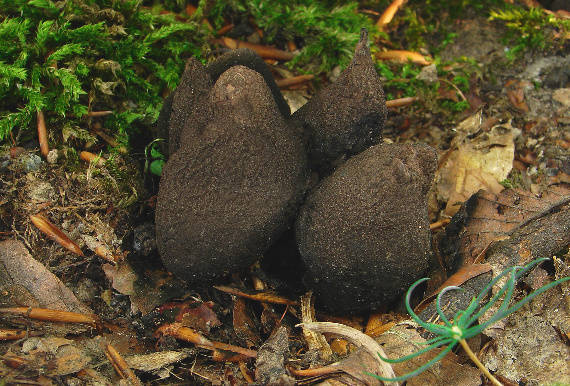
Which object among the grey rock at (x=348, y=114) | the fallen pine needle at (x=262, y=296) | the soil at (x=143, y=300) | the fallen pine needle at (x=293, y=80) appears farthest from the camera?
the fallen pine needle at (x=293, y=80)

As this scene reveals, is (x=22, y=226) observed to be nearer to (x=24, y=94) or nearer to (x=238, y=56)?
(x=24, y=94)

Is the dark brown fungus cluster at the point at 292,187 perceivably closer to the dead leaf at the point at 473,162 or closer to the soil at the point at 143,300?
the soil at the point at 143,300

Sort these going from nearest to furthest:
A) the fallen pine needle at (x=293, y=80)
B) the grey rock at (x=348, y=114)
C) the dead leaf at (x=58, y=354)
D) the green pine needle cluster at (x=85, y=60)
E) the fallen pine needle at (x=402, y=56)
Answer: the dead leaf at (x=58, y=354) → the grey rock at (x=348, y=114) → the green pine needle cluster at (x=85, y=60) → the fallen pine needle at (x=293, y=80) → the fallen pine needle at (x=402, y=56)

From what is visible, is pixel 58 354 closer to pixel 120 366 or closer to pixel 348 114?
pixel 120 366

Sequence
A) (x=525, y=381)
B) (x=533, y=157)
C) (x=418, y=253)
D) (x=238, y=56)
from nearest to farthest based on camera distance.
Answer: (x=525, y=381)
(x=418, y=253)
(x=238, y=56)
(x=533, y=157)

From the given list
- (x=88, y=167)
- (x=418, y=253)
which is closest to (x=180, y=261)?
A: (x=88, y=167)

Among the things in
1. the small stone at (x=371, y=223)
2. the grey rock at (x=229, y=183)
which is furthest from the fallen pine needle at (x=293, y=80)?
the small stone at (x=371, y=223)
